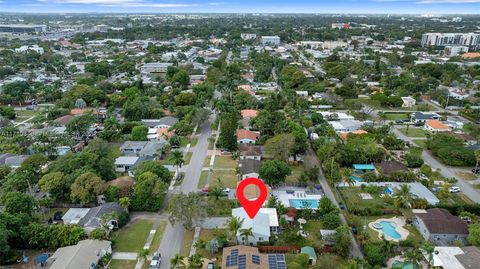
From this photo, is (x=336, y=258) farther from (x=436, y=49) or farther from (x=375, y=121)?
(x=436, y=49)

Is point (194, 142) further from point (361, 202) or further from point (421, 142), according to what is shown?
point (421, 142)

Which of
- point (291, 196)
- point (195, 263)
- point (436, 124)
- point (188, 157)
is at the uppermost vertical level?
point (436, 124)

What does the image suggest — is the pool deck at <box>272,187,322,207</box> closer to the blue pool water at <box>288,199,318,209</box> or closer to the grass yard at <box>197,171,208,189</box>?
the blue pool water at <box>288,199,318,209</box>

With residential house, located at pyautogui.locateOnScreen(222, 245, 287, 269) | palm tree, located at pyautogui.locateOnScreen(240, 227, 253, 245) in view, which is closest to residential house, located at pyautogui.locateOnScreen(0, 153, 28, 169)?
palm tree, located at pyautogui.locateOnScreen(240, 227, 253, 245)

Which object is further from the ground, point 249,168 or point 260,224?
point 249,168

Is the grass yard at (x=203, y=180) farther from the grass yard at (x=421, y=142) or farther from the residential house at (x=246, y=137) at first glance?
the grass yard at (x=421, y=142)

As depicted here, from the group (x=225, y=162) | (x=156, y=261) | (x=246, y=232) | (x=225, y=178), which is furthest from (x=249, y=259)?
(x=225, y=162)

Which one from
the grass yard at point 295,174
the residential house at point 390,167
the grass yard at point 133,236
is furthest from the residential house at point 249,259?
the residential house at point 390,167
